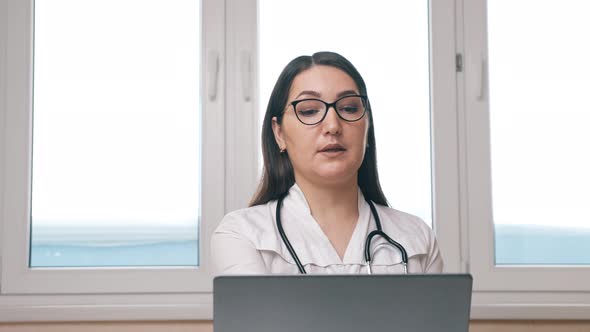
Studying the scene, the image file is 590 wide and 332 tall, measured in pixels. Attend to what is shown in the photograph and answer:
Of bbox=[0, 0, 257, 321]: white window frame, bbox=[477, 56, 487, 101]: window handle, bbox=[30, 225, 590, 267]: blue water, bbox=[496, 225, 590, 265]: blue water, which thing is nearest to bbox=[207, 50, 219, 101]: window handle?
bbox=[0, 0, 257, 321]: white window frame

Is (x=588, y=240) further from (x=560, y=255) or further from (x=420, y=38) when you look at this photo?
(x=420, y=38)

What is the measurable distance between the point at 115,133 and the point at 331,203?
1.02 m

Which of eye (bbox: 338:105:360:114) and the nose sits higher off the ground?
eye (bbox: 338:105:360:114)

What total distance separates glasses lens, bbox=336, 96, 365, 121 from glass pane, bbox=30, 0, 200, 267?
87 cm

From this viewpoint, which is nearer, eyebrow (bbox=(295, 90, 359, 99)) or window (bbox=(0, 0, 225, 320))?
eyebrow (bbox=(295, 90, 359, 99))

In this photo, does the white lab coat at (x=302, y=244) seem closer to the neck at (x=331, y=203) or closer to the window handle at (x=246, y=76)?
the neck at (x=331, y=203)

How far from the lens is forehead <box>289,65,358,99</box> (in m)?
1.31

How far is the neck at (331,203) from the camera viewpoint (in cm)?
133

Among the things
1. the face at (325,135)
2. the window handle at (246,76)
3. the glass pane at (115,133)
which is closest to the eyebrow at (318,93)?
the face at (325,135)

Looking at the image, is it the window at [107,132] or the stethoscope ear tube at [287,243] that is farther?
the window at [107,132]

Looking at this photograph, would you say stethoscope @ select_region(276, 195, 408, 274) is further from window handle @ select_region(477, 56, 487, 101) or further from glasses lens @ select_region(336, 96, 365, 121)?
window handle @ select_region(477, 56, 487, 101)

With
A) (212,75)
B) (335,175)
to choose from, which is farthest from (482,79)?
(335,175)

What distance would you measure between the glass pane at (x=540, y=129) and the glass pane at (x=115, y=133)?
40.4 inches

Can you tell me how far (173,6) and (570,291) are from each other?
5.30 feet
